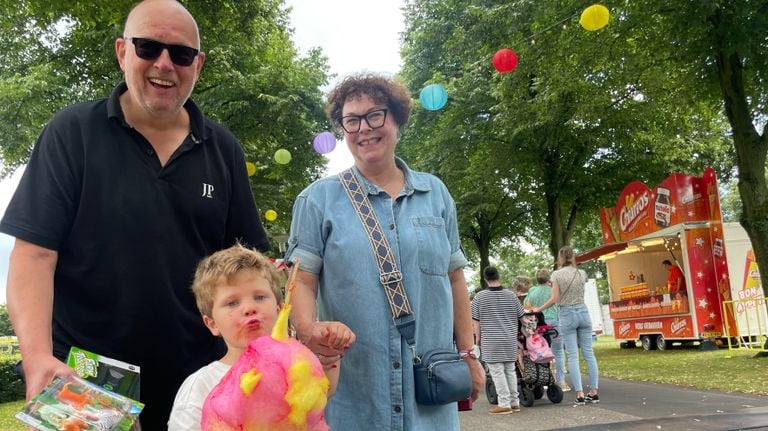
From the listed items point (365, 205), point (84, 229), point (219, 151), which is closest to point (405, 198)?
point (365, 205)

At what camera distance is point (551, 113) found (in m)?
16.9

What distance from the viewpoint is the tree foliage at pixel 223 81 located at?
14578 millimetres

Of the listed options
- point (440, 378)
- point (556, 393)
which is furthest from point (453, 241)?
point (556, 393)

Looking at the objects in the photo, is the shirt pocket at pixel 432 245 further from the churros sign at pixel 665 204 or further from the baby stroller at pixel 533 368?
the churros sign at pixel 665 204

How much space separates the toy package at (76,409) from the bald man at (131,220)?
0.37m

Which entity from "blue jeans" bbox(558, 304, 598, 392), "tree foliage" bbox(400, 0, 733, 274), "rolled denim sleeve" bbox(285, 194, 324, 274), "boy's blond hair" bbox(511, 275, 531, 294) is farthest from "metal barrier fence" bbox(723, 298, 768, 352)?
"rolled denim sleeve" bbox(285, 194, 324, 274)

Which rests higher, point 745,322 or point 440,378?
point 440,378

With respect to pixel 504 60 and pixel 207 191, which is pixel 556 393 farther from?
pixel 207 191

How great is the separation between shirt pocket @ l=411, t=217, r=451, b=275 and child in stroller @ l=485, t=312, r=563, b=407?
6662 millimetres

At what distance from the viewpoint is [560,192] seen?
67.5 ft

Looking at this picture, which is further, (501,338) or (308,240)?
(501,338)

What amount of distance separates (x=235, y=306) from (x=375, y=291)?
22.6 inches

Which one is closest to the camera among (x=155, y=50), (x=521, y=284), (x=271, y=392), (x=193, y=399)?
(x=271, y=392)

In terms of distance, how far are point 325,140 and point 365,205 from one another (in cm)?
1325
